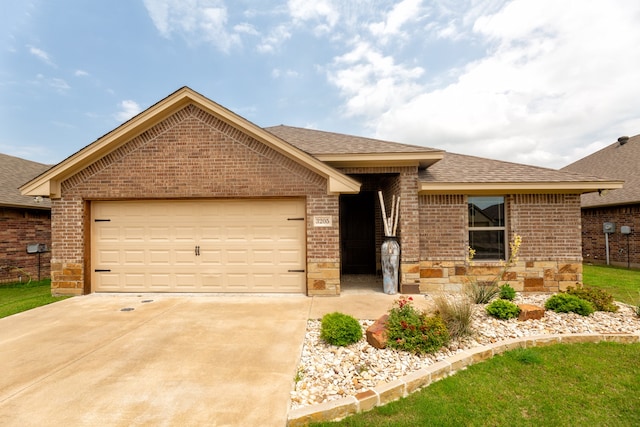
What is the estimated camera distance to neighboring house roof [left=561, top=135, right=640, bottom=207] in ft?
43.5

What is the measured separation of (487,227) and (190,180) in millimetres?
7838

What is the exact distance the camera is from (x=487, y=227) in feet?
26.1

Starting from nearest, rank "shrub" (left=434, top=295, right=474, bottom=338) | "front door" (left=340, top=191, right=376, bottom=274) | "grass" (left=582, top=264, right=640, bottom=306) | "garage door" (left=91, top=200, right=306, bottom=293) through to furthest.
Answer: "shrub" (left=434, top=295, right=474, bottom=338), "grass" (left=582, top=264, right=640, bottom=306), "garage door" (left=91, top=200, right=306, bottom=293), "front door" (left=340, top=191, right=376, bottom=274)

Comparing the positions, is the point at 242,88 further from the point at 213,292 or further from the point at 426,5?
the point at 213,292

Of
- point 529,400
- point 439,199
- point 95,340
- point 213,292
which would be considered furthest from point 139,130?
point 529,400

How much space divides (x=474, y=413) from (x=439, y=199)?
224 inches

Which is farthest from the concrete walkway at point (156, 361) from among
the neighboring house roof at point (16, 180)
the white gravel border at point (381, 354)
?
the neighboring house roof at point (16, 180)

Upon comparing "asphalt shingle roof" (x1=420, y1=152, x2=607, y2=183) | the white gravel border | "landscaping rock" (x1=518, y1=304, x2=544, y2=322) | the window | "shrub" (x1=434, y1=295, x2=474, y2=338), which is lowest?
the white gravel border

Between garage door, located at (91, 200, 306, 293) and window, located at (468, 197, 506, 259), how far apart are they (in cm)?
457

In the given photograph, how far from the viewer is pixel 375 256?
404 inches

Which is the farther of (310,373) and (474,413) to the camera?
(310,373)

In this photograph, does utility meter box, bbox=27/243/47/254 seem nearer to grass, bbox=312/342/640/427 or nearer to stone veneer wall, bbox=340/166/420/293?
stone veneer wall, bbox=340/166/420/293

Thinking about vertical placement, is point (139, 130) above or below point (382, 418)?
above

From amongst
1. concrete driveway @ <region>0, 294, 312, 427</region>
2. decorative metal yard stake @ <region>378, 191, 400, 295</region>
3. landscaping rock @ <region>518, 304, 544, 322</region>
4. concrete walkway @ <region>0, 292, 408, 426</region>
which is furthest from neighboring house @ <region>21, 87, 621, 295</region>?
landscaping rock @ <region>518, 304, 544, 322</region>
